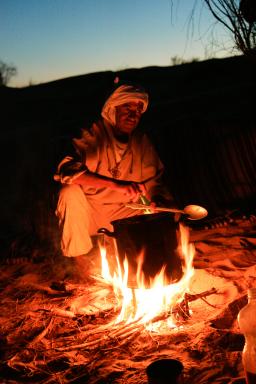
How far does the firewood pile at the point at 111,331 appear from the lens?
246 cm

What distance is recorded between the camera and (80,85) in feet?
67.5

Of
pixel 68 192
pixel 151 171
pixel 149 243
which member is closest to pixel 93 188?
pixel 68 192

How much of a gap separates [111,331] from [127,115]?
1.96m

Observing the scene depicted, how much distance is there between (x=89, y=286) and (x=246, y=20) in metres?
3.25

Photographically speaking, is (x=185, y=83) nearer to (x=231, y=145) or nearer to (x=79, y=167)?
(x=231, y=145)

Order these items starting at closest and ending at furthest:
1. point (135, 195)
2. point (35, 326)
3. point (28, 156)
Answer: point (35, 326), point (135, 195), point (28, 156)

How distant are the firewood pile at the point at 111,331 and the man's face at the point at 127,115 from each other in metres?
1.47

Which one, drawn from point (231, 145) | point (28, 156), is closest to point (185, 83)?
point (28, 156)

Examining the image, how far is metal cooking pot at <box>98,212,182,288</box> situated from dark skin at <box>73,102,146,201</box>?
0.62 meters

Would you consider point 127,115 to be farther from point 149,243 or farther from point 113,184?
point 149,243

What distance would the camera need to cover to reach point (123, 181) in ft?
11.8

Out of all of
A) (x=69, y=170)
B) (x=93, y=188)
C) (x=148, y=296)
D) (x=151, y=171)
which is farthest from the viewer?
(x=151, y=171)

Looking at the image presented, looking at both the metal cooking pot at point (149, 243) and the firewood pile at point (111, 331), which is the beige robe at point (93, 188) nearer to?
the firewood pile at point (111, 331)

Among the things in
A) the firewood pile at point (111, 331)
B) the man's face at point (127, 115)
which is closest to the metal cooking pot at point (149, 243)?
the firewood pile at point (111, 331)
